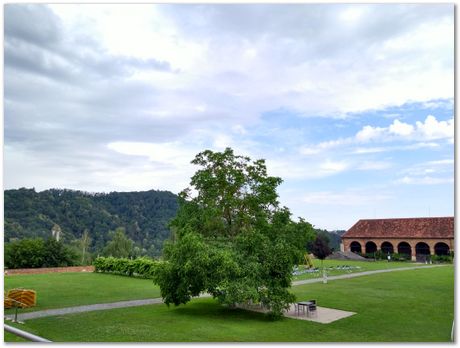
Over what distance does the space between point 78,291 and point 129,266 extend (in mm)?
9917

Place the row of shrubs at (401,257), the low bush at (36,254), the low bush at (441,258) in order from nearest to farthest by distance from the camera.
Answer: the low bush at (36,254) → the low bush at (441,258) → the row of shrubs at (401,257)

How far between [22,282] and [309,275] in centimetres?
1938

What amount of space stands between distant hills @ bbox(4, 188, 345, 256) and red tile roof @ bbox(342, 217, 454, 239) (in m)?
12.8

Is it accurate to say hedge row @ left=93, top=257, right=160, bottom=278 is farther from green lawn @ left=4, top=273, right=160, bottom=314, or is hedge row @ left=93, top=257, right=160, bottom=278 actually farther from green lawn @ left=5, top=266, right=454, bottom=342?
green lawn @ left=5, top=266, right=454, bottom=342

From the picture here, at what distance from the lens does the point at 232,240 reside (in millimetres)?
15469

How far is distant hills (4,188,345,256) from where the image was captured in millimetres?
66562

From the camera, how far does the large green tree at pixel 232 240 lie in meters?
13.6

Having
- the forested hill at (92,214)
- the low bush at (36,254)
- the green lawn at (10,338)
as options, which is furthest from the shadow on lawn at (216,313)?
the forested hill at (92,214)

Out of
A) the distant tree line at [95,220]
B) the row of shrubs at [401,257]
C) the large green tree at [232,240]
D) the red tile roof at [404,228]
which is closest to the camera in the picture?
the large green tree at [232,240]

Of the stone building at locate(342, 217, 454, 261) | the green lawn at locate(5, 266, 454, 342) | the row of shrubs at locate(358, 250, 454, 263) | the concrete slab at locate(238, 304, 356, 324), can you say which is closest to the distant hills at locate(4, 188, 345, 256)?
the stone building at locate(342, 217, 454, 261)

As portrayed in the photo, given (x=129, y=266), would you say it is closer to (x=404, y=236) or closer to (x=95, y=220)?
(x=404, y=236)

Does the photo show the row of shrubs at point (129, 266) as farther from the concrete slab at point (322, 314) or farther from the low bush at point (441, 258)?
the low bush at point (441, 258)

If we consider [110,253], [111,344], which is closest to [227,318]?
[111,344]

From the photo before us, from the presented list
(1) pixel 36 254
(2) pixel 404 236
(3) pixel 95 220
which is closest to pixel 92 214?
(3) pixel 95 220
